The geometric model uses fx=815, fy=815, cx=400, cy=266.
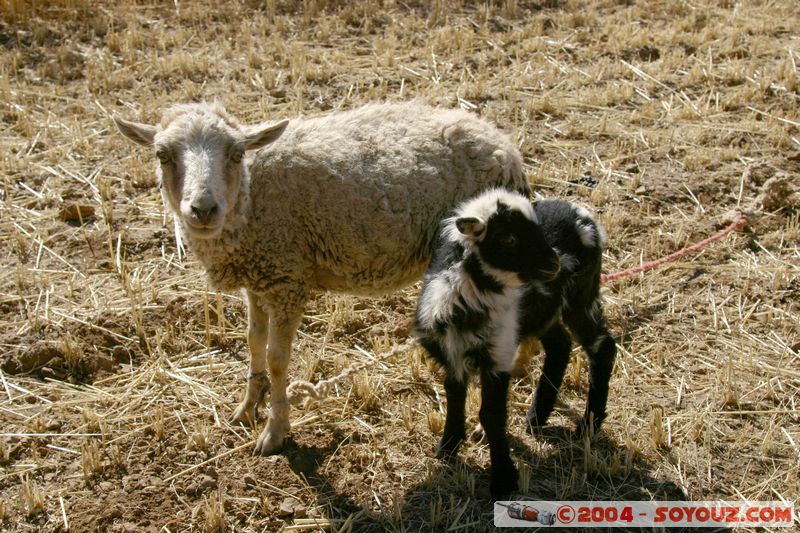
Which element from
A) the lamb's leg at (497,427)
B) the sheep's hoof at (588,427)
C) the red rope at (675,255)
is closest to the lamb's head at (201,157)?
the lamb's leg at (497,427)

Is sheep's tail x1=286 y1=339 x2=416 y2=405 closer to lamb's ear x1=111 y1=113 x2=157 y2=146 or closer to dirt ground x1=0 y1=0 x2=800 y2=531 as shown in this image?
dirt ground x1=0 y1=0 x2=800 y2=531

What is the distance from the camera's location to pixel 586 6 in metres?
12.0

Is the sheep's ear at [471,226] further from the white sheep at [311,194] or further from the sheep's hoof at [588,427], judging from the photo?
the sheep's hoof at [588,427]

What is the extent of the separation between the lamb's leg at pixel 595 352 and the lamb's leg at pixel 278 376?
5.69 ft

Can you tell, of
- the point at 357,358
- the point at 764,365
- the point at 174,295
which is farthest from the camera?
the point at 174,295

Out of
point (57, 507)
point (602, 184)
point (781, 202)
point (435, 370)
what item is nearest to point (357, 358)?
point (435, 370)

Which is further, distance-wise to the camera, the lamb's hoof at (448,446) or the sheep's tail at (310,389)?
the sheep's tail at (310,389)

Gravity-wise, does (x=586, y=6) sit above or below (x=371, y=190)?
below

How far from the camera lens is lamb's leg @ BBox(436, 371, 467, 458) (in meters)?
4.79

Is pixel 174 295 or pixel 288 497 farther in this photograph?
pixel 174 295

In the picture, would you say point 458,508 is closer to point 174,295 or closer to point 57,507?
point 57,507

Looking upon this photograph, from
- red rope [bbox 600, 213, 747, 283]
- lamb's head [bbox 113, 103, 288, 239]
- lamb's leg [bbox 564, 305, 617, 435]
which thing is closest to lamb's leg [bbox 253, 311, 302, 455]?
lamb's head [bbox 113, 103, 288, 239]

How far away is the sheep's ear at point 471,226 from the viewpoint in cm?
443

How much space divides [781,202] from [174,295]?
539 cm
